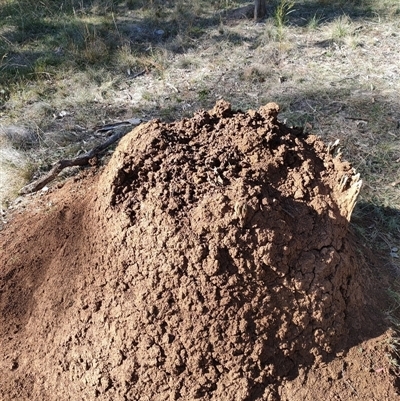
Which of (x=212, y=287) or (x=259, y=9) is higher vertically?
(x=212, y=287)

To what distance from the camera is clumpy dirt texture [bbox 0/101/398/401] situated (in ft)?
5.96

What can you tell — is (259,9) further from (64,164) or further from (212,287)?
(212,287)

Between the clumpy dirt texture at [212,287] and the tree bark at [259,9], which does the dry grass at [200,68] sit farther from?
the clumpy dirt texture at [212,287]

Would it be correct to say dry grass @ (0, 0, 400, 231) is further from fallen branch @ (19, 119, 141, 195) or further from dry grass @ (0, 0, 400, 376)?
fallen branch @ (19, 119, 141, 195)

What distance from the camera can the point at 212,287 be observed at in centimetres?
181

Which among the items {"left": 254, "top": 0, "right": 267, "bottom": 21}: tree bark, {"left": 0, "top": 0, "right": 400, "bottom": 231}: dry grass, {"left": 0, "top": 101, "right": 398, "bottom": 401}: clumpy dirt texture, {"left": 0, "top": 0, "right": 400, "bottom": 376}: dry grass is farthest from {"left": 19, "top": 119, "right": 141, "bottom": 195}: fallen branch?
{"left": 254, "top": 0, "right": 267, "bottom": 21}: tree bark

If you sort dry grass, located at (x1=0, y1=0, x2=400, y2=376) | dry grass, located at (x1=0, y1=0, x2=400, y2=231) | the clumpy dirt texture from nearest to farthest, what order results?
the clumpy dirt texture, dry grass, located at (x1=0, y1=0, x2=400, y2=376), dry grass, located at (x1=0, y1=0, x2=400, y2=231)

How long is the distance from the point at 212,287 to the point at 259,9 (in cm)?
500

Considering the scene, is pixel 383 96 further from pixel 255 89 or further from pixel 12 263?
pixel 12 263

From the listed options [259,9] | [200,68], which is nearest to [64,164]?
[200,68]

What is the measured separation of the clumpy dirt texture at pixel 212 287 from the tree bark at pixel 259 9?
4141 millimetres

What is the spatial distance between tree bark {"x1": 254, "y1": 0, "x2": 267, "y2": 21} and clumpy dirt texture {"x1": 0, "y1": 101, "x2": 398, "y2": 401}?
4.14 meters

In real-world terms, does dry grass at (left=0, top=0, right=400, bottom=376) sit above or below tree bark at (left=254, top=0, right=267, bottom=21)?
below

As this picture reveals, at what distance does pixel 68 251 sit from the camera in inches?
89.7
